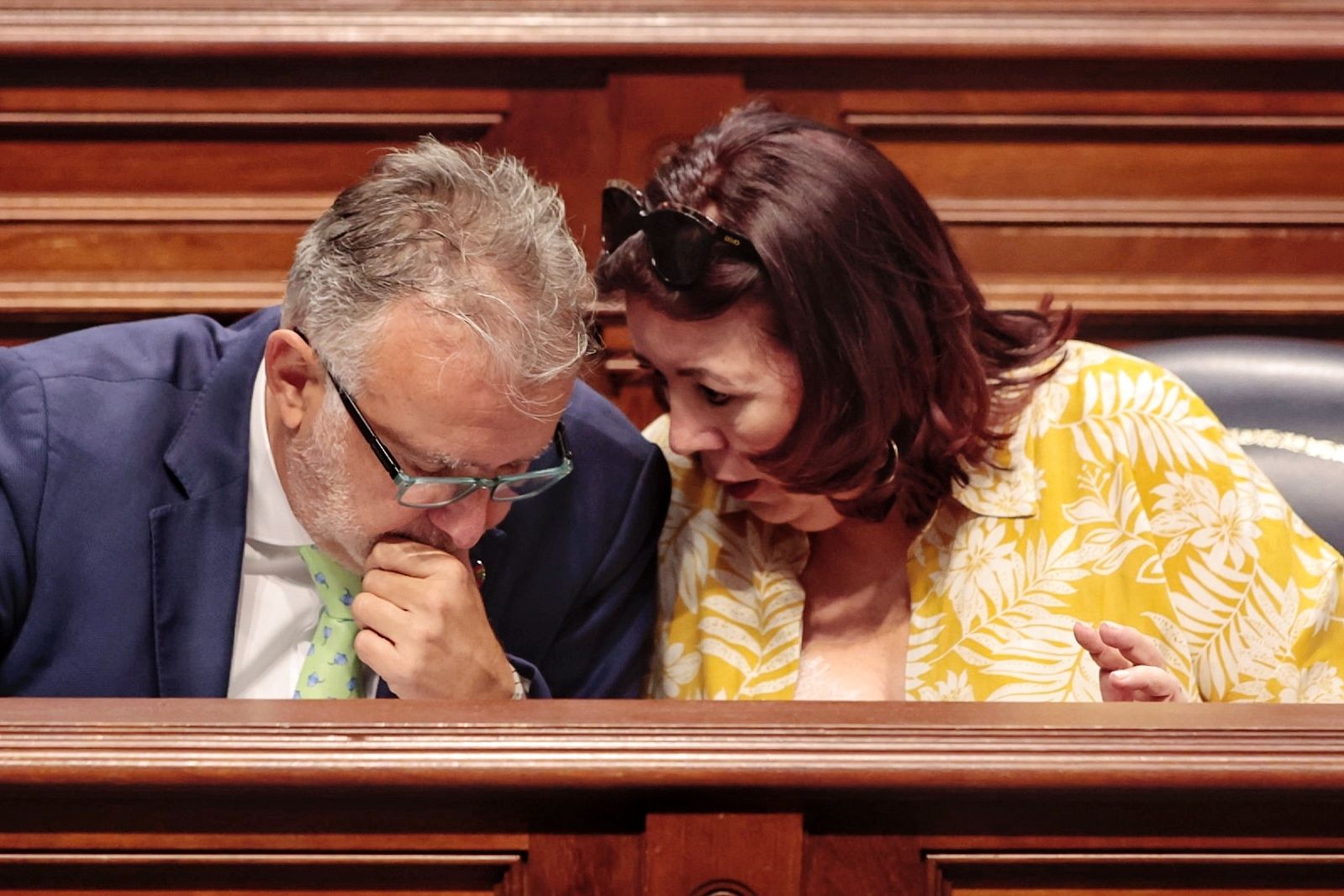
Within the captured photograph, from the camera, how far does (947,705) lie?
967mm

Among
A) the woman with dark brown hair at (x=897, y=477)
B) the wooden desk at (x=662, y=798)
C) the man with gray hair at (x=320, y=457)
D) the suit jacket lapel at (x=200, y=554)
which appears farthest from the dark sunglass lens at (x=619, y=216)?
the wooden desk at (x=662, y=798)

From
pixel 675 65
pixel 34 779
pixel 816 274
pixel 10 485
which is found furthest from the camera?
pixel 675 65

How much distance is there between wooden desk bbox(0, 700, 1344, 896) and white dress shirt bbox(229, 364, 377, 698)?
19.9 inches

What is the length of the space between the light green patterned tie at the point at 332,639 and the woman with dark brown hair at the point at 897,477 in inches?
13.5

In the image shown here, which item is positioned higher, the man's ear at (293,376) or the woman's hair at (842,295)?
the woman's hair at (842,295)

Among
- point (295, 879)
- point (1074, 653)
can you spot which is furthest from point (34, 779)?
point (1074, 653)

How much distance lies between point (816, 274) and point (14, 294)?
49.8 inches

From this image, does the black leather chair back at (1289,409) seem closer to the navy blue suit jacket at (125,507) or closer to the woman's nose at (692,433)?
the woman's nose at (692,433)

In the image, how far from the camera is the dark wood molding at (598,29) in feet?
6.70

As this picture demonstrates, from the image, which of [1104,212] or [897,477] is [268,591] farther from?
[1104,212]

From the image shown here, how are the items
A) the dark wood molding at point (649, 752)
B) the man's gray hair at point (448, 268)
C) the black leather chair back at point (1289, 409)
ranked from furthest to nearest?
the black leather chair back at point (1289, 409) < the man's gray hair at point (448, 268) < the dark wood molding at point (649, 752)

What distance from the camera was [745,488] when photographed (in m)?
1.59


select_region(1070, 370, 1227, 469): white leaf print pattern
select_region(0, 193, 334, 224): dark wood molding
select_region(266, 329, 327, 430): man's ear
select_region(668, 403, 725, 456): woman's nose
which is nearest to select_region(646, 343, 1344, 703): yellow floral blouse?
select_region(1070, 370, 1227, 469): white leaf print pattern

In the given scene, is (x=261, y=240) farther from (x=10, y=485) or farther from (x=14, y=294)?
(x=10, y=485)
